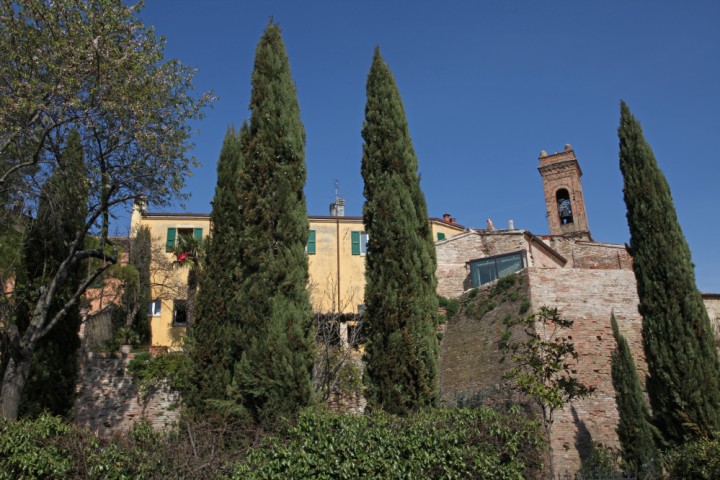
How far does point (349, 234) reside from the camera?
102 ft

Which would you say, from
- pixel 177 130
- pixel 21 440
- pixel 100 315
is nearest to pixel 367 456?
pixel 21 440

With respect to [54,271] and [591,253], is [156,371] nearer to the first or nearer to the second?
[54,271]

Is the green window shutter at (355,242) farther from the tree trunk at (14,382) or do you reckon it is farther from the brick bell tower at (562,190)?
the brick bell tower at (562,190)

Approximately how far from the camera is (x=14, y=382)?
458 inches

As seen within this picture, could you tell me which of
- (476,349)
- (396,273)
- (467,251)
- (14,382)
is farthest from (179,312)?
(396,273)

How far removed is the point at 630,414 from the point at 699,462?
25.5 ft

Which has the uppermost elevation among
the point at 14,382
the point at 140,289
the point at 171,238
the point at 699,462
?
the point at 171,238

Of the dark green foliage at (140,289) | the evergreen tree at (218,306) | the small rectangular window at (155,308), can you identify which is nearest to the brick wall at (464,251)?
the small rectangular window at (155,308)

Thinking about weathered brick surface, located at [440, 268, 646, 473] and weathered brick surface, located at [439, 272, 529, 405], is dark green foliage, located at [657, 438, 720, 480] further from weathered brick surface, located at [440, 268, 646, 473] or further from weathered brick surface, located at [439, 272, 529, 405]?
weathered brick surface, located at [439, 272, 529, 405]

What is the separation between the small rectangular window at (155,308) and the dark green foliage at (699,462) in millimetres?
23061

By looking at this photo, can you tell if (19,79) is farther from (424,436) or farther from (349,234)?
(349,234)

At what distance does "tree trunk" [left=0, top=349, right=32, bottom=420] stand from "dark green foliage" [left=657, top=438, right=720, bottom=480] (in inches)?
477

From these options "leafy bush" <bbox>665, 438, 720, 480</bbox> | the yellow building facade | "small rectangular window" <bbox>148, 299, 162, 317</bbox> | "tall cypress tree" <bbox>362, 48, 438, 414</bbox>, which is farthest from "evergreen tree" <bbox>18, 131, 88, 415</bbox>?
"small rectangular window" <bbox>148, 299, 162, 317</bbox>

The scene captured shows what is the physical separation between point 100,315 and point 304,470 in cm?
1795
